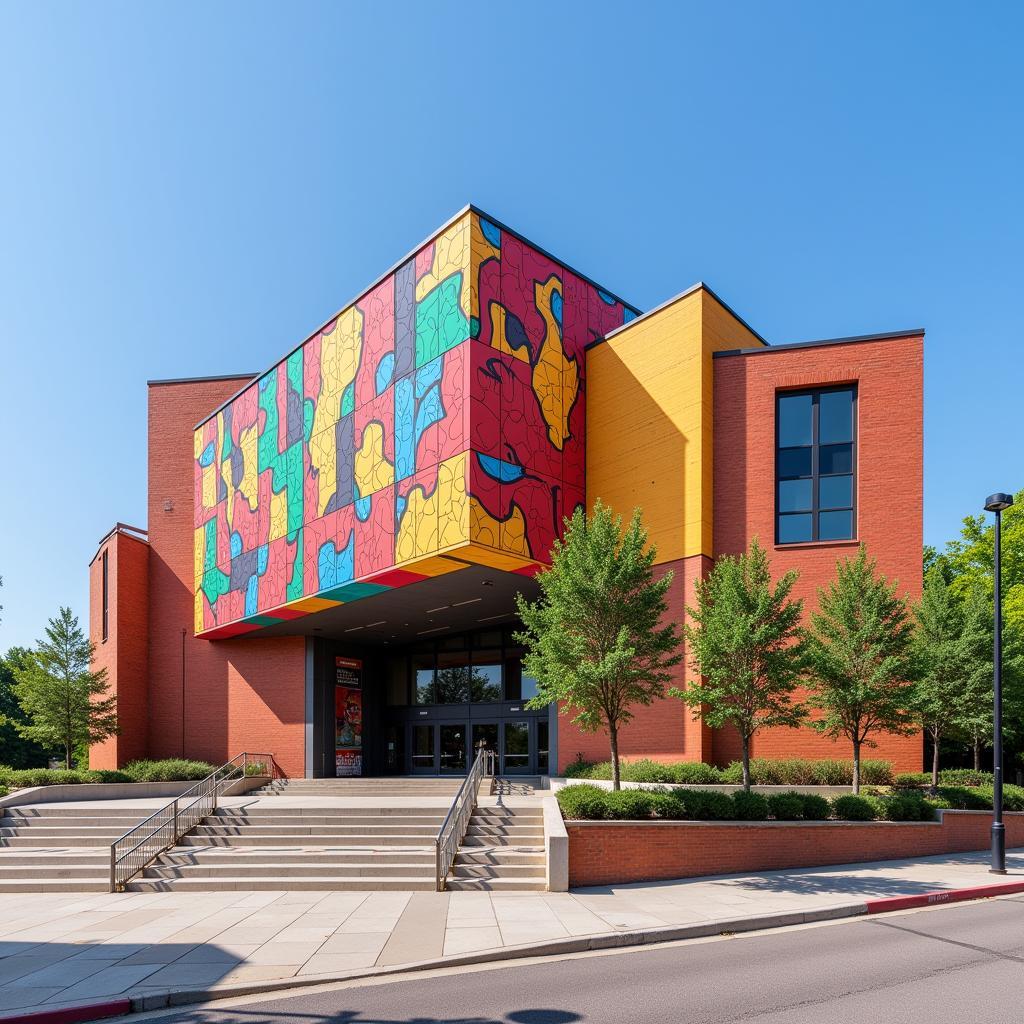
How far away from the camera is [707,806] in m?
16.5

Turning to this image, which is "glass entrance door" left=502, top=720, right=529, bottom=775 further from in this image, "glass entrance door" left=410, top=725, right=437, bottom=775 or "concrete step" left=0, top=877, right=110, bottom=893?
"concrete step" left=0, top=877, right=110, bottom=893

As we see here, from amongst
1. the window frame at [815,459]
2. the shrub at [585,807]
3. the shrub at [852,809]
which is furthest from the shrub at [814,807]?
the window frame at [815,459]

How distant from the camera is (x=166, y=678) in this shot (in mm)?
34594

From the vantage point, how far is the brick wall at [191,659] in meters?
32.5

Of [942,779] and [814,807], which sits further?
[942,779]

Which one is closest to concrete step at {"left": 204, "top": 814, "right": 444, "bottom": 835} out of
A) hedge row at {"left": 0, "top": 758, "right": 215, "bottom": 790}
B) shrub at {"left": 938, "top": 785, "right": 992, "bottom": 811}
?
hedge row at {"left": 0, "top": 758, "right": 215, "bottom": 790}

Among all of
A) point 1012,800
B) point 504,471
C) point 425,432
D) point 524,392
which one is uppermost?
point 524,392

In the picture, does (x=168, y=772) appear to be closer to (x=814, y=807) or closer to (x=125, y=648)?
(x=125, y=648)

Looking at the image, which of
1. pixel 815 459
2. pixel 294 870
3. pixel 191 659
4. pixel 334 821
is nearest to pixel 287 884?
pixel 294 870

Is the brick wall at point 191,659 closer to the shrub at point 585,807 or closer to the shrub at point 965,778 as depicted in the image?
the shrub at point 585,807

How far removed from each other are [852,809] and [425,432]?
14.0 metres

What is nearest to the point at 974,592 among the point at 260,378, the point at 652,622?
the point at 652,622

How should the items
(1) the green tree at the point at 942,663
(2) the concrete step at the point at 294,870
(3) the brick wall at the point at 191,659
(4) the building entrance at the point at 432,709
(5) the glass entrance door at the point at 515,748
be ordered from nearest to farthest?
(2) the concrete step at the point at 294,870
(1) the green tree at the point at 942,663
(5) the glass entrance door at the point at 515,748
(4) the building entrance at the point at 432,709
(3) the brick wall at the point at 191,659

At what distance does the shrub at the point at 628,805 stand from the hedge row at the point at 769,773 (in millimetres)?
4502
